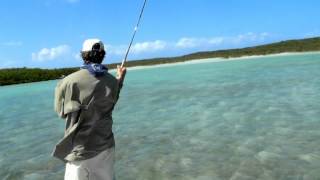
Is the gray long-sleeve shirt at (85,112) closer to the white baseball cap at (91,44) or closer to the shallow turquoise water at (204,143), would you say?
the white baseball cap at (91,44)

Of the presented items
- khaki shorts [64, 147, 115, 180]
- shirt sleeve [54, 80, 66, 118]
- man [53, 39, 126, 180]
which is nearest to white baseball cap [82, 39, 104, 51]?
man [53, 39, 126, 180]

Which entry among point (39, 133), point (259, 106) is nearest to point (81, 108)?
point (39, 133)

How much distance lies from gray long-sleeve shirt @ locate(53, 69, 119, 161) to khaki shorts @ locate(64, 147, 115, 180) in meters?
0.05

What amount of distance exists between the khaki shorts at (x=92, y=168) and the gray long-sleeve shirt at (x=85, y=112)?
0.16ft

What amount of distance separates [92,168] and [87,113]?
48 centimetres

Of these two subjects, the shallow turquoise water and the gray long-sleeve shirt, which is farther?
the shallow turquoise water

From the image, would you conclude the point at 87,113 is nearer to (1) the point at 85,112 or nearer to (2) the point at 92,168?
(1) the point at 85,112

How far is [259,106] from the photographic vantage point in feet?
49.2

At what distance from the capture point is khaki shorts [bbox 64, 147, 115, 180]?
15.0 ft

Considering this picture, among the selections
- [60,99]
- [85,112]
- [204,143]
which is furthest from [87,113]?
[204,143]

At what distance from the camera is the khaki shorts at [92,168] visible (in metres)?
4.56

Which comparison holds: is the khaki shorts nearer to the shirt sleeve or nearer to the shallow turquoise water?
the shirt sleeve

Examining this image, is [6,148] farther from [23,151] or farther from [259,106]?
[259,106]

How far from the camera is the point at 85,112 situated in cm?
455
